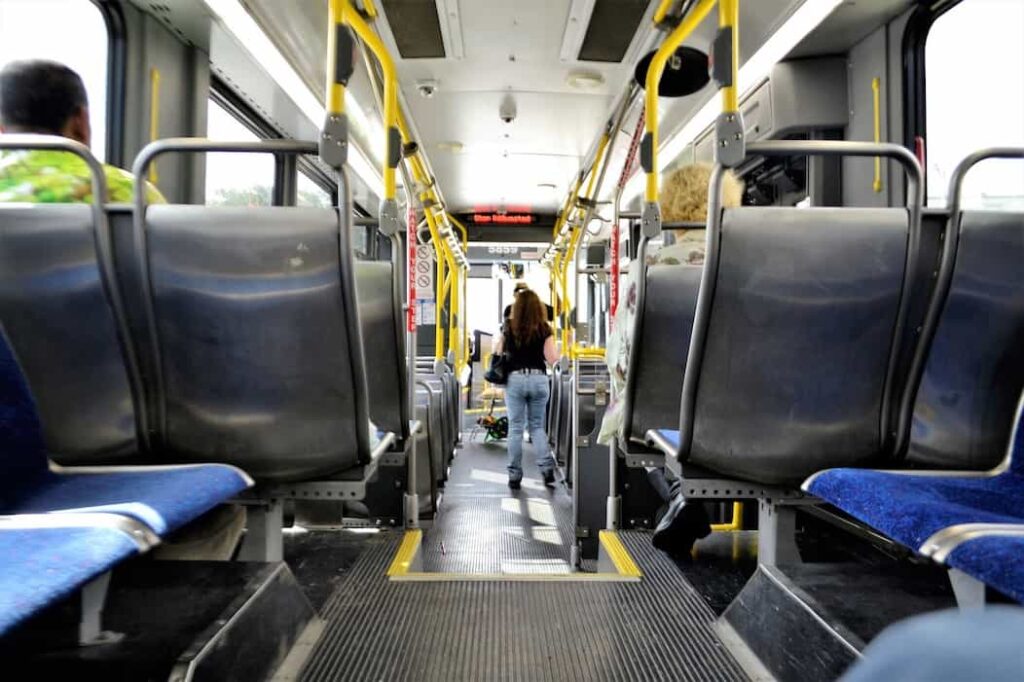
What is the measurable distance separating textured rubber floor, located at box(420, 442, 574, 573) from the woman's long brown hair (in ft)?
4.36

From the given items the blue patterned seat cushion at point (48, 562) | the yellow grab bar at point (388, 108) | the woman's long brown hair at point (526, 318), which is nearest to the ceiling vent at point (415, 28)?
the yellow grab bar at point (388, 108)

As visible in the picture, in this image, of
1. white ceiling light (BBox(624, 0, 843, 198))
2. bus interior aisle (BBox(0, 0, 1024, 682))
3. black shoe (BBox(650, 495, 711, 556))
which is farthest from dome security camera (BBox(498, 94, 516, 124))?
black shoe (BBox(650, 495, 711, 556))

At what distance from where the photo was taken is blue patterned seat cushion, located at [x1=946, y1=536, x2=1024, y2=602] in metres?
0.86

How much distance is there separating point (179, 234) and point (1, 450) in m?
0.59

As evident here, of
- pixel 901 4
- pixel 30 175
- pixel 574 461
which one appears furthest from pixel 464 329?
pixel 30 175

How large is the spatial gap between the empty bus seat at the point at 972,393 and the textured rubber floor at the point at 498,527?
237 cm

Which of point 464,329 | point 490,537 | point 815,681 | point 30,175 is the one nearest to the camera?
point 815,681

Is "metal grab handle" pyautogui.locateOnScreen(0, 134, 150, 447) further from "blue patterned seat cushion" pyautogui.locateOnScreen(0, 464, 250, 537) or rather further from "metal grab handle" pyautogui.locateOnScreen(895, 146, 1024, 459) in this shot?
"metal grab handle" pyautogui.locateOnScreen(895, 146, 1024, 459)

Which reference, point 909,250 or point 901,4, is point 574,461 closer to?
point 909,250

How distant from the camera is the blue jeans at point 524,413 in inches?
222

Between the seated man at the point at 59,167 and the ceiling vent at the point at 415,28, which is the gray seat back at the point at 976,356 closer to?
the seated man at the point at 59,167

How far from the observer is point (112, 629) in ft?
4.55

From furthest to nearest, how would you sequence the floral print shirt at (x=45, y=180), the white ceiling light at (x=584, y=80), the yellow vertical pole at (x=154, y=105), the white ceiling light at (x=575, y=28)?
the white ceiling light at (x=584, y=80), the white ceiling light at (x=575, y=28), the yellow vertical pole at (x=154, y=105), the floral print shirt at (x=45, y=180)

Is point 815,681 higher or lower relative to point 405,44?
lower
